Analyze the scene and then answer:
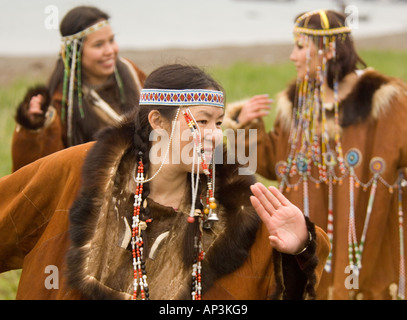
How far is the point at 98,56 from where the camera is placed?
4586 mm

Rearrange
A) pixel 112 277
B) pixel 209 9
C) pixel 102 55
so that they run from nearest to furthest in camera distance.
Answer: pixel 112 277, pixel 102 55, pixel 209 9

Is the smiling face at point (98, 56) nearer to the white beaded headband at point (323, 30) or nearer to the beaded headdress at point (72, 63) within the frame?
the beaded headdress at point (72, 63)

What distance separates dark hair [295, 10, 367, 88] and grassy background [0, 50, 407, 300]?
7.77 feet

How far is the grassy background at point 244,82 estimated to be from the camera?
25.7ft

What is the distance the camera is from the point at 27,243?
9.47ft

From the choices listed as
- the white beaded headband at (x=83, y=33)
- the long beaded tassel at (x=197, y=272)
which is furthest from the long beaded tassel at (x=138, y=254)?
the white beaded headband at (x=83, y=33)

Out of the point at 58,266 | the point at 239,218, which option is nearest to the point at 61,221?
the point at 58,266

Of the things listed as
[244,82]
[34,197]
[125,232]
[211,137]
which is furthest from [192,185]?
[244,82]

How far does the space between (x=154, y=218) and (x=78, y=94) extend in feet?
6.21

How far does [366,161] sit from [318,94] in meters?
0.47

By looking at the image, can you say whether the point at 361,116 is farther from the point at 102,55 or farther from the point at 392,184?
the point at 102,55

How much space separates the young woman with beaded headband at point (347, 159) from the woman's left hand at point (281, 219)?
5.53 ft

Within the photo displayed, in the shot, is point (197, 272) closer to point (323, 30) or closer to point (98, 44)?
point (323, 30)

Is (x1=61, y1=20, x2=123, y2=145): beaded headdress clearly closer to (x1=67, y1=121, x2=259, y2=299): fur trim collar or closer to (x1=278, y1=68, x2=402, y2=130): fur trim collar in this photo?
(x1=278, y1=68, x2=402, y2=130): fur trim collar
